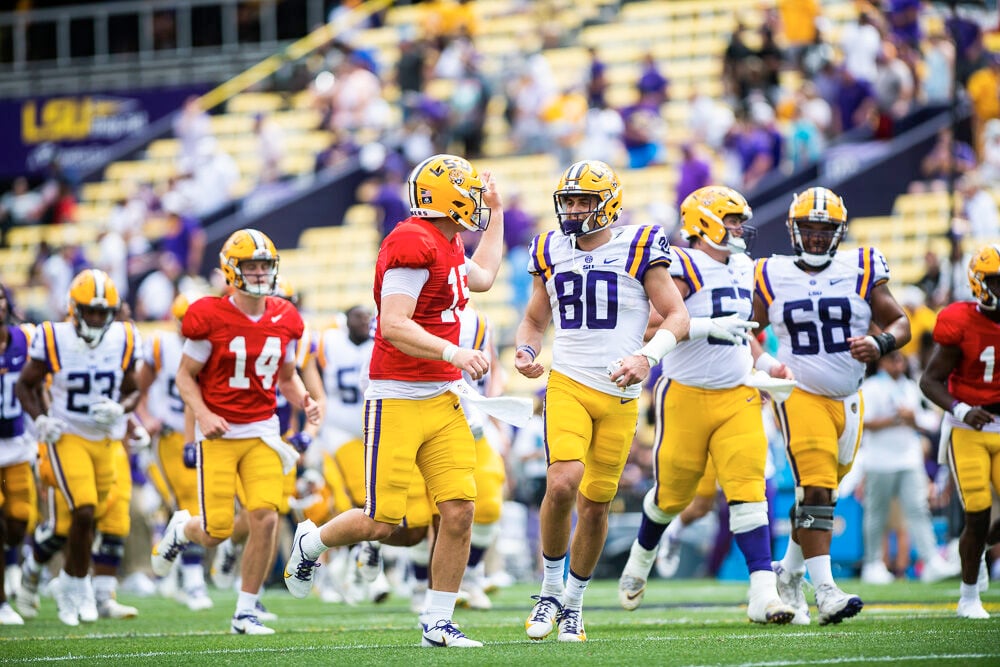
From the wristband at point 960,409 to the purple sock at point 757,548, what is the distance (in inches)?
56.4

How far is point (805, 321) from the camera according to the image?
8.16 m

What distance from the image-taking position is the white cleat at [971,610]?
8.20 metres

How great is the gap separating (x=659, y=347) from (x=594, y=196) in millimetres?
834

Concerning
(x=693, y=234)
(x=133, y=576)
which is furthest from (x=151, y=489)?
(x=693, y=234)

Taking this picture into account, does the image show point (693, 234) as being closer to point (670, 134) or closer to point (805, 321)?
point (805, 321)

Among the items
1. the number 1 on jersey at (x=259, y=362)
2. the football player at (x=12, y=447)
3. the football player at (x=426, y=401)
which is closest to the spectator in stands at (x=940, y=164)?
the number 1 on jersey at (x=259, y=362)

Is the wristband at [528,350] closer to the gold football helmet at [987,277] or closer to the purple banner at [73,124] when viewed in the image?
the gold football helmet at [987,277]

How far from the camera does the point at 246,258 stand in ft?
27.2

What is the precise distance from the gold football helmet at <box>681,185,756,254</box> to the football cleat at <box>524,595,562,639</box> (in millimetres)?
2218

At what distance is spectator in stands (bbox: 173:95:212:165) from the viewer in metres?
23.2

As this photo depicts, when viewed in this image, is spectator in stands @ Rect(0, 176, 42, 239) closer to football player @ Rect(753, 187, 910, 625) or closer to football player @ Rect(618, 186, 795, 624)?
football player @ Rect(618, 186, 795, 624)

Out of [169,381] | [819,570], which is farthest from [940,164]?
[819,570]

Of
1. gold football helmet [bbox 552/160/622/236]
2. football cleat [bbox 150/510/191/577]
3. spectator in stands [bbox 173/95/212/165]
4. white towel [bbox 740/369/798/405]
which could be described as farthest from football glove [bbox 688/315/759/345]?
spectator in stands [bbox 173/95/212/165]

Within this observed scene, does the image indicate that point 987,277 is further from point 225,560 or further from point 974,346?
point 225,560
